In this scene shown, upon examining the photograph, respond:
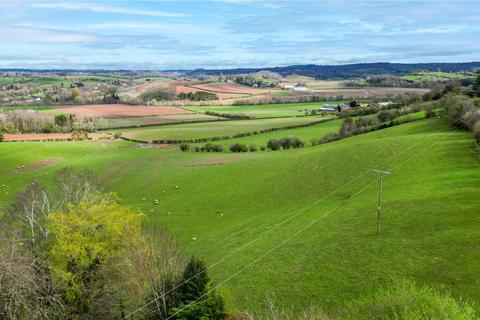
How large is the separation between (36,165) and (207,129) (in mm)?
46557

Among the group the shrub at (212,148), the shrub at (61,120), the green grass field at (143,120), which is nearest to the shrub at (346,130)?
the shrub at (212,148)

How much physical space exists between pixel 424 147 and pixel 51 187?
53.9 metres

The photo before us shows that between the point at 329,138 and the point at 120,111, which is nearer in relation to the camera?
the point at 329,138

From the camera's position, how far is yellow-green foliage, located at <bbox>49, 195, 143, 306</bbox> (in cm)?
2597

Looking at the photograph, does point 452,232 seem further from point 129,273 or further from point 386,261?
point 129,273

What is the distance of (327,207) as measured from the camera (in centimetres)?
4253

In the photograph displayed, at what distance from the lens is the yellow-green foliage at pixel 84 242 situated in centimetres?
2597

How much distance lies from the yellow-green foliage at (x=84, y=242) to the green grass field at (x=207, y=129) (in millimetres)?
73039

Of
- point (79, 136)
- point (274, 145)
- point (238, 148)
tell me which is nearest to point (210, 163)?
point (238, 148)

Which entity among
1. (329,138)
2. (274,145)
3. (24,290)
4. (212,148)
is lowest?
(212,148)

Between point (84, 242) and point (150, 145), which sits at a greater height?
point (84, 242)

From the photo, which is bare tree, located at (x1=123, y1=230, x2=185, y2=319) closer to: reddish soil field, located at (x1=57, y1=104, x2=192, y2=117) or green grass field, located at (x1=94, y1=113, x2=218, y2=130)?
green grass field, located at (x1=94, y1=113, x2=218, y2=130)

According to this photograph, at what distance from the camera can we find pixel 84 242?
26594 millimetres

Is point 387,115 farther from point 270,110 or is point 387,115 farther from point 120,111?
point 120,111
